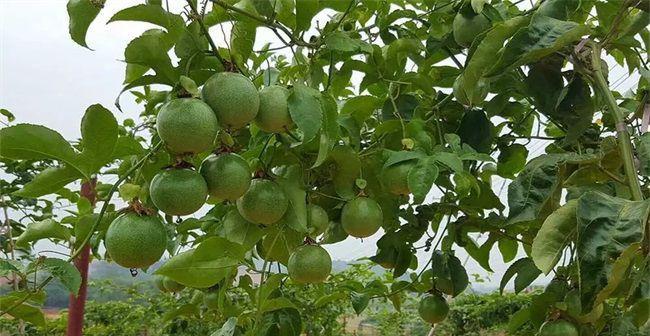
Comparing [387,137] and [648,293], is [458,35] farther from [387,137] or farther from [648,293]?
[648,293]

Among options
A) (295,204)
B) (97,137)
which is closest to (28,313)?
(97,137)

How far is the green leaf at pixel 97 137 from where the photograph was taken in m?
0.88

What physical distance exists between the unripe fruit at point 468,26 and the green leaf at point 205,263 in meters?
0.52

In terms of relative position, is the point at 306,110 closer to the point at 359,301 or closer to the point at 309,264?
the point at 309,264

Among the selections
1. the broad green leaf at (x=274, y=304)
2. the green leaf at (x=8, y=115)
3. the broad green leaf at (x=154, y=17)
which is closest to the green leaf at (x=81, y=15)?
the broad green leaf at (x=154, y=17)

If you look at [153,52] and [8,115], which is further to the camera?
[8,115]

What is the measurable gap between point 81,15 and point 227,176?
0.27 meters

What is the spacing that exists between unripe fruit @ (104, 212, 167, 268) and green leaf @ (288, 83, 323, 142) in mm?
228

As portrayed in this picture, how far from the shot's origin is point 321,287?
174 cm

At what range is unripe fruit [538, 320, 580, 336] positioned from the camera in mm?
1043

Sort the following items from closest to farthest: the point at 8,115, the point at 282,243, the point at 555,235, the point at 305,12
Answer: the point at 555,235 → the point at 305,12 → the point at 282,243 → the point at 8,115

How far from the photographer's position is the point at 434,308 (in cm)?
148

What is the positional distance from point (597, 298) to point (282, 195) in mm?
452

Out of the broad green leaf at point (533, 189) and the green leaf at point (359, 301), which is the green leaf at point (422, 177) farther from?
the green leaf at point (359, 301)
